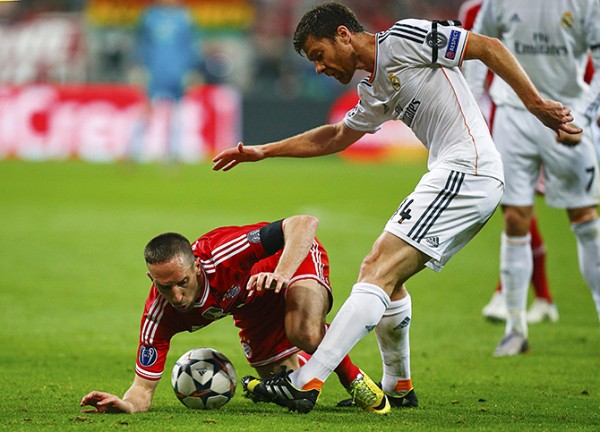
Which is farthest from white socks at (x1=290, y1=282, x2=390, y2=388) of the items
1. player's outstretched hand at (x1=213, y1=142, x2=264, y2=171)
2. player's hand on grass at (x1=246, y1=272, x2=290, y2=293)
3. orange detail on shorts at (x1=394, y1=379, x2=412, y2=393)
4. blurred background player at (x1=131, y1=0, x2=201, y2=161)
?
blurred background player at (x1=131, y1=0, x2=201, y2=161)

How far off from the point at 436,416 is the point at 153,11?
1572cm

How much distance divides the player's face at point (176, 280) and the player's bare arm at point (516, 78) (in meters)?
1.58

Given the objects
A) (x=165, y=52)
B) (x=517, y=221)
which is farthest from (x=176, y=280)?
(x=165, y=52)

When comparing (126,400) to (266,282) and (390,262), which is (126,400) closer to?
(266,282)

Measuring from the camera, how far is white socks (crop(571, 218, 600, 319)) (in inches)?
259

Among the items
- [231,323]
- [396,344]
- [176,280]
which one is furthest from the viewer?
[231,323]

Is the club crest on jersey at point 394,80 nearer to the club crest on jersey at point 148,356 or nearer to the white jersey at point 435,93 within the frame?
the white jersey at point 435,93

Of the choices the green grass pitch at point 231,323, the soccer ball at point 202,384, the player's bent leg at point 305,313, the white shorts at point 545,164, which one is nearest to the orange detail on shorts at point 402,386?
the green grass pitch at point 231,323

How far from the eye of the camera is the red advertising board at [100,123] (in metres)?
23.3

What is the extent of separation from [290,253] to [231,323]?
3.39 m

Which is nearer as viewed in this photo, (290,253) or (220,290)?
(290,253)

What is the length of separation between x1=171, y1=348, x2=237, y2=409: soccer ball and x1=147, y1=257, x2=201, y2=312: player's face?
442 millimetres

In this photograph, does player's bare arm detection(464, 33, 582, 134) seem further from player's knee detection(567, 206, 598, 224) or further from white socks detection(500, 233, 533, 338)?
white socks detection(500, 233, 533, 338)

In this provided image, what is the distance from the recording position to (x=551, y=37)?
6625 mm
